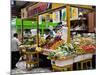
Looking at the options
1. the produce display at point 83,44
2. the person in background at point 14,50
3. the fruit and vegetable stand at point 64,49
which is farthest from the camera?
the produce display at point 83,44

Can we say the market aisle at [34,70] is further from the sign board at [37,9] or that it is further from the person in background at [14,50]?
Result: the sign board at [37,9]

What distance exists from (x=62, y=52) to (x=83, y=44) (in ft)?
1.14

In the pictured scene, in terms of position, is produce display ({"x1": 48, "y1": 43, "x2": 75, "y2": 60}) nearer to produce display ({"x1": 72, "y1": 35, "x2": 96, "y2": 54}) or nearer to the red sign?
produce display ({"x1": 72, "y1": 35, "x2": 96, "y2": 54})

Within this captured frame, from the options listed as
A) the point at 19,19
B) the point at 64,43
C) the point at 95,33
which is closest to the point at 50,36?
the point at 64,43

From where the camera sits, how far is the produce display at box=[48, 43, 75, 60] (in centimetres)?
262

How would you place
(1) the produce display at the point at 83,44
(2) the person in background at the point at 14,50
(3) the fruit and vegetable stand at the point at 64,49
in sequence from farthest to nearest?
1. (1) the produce display at the point at 83,44
2. (3) the fruit and vegetable stand at the point at 64,49
3. (2) the person in background at the point at 14,50

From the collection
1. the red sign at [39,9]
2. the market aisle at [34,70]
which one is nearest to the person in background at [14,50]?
the market aisle at [34,70]

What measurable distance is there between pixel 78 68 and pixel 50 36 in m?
0.63

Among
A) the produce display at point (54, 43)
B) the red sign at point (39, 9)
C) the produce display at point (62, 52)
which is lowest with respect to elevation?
the produce display at point (62, 52)

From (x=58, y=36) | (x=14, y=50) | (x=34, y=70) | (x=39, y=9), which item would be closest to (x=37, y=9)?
(x=39, y=9)

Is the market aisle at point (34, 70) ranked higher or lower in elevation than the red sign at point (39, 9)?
lower

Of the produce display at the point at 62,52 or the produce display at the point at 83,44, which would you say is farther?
the produce display at the point at 83,44

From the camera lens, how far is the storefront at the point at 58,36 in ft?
8.26

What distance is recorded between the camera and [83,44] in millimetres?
2760
